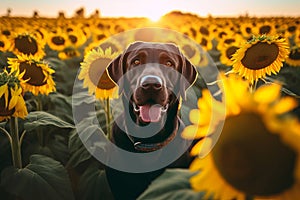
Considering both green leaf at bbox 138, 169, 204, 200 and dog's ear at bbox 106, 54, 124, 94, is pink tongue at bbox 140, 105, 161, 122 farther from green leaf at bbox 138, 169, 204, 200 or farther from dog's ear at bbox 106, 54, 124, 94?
green leaf at bbox 138, 169, 204, 200

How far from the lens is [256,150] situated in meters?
0.96

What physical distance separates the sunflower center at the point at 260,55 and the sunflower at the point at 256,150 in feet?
6.58

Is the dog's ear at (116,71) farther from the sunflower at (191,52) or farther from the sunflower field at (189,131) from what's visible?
the sunflower at (191,52)

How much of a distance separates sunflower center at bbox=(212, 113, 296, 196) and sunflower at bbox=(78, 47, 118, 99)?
7.24 feet

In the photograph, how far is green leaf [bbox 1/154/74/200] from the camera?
7.90 feet

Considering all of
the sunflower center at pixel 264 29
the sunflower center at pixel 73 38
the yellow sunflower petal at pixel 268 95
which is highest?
the yellow sunflower petal at pixel 268 95

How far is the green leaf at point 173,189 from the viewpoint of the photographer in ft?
4.34

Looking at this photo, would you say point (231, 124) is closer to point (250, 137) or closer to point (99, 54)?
point (250, 137)

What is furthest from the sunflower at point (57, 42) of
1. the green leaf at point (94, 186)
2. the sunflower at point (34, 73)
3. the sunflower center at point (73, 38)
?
the green leaf at point (94, 186)

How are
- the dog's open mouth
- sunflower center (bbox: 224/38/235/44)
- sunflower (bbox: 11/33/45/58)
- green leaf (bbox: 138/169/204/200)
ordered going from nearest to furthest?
green leaf (bbox: 138/169/204/200) → the dog's open mouth → sunflower (bbox: 11/33/45/58) → sunflower center (bbox: 224/38/235/44)

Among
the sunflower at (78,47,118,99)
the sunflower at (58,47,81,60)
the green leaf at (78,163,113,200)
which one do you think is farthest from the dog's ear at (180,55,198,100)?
the sunflower at (58,47,81,60)

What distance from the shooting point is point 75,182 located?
135 inches

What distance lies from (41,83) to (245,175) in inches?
105

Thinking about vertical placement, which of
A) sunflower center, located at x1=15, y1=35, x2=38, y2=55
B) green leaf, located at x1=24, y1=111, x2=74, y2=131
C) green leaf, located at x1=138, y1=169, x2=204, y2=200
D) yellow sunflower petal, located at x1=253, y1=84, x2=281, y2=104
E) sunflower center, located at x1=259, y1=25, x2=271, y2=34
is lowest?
sunflower center, located at x1=259, y1=25, x2=271, y2=34
